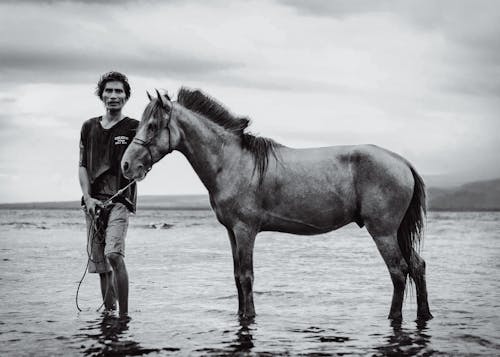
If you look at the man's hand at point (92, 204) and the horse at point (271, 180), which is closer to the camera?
the horse at point (271, 180)

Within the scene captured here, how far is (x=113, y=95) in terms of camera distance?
6.88 metres

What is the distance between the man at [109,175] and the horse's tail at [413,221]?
126 inches

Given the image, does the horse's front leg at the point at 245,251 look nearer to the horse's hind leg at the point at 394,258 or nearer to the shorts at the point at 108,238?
the shorts at the point at 108,238

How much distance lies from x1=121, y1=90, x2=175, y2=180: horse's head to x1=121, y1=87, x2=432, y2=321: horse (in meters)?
0.01

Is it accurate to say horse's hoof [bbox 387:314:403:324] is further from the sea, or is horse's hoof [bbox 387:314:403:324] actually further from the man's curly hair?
the man's curly hair

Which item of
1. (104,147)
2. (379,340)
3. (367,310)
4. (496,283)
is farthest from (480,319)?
(104,147)

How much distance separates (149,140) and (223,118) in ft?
3.11

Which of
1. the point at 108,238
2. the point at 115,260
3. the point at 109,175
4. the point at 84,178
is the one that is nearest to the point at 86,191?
the point at 84,178

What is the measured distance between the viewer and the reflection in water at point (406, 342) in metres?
5.46

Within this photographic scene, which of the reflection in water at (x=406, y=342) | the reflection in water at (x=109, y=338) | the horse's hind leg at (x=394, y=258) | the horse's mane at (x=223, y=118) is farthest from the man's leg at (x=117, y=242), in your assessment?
the reflection in water at (x=406, y=342)

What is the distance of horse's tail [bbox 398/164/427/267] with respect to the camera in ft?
23.1

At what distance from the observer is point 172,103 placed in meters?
6.75

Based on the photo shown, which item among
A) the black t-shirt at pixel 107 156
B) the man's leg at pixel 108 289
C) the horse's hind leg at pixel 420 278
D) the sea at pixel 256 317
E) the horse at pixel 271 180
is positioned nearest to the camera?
the sea at pixel 256 317

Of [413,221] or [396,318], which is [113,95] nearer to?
[413,221]
